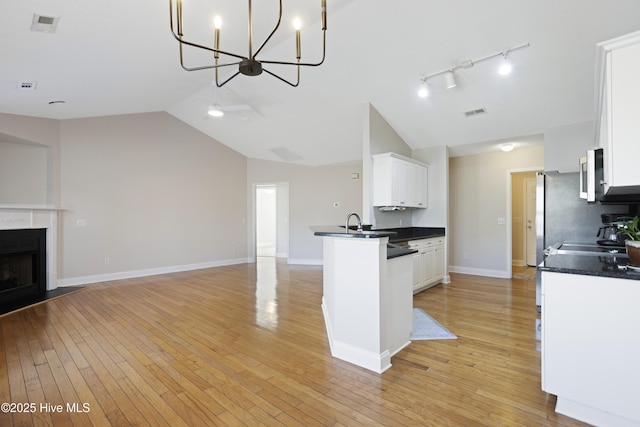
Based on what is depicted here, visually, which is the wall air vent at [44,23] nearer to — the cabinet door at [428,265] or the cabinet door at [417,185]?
the cabinet door at [417,185]

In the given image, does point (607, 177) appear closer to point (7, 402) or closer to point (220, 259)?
point (7, 402)

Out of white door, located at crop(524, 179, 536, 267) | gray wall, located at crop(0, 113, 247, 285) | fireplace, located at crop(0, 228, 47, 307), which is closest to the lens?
fireplace, located at crop(0, 228, 47, 307)

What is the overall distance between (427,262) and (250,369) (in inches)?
136

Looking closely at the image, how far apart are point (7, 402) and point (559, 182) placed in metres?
5.62

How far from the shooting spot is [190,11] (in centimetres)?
291

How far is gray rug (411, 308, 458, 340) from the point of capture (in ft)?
9.77

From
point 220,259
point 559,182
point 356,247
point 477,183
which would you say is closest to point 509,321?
point 559,182

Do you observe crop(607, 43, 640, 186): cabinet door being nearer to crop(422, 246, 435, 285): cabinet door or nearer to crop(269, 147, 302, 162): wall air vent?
crop(422, 246, 435, 285): cabinet door

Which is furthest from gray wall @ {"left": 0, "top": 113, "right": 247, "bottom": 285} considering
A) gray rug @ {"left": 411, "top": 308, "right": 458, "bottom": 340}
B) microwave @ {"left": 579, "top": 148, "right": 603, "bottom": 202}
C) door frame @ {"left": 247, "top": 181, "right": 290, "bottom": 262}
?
microwave @ {"left": 579, "top": 148, "right": 603, "bottom": 202}

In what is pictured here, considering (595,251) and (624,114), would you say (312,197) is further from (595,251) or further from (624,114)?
(624,114)

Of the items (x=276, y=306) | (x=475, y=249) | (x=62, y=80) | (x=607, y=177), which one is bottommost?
(x=276, y=306)

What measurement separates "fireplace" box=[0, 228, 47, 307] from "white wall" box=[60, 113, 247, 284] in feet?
1.33

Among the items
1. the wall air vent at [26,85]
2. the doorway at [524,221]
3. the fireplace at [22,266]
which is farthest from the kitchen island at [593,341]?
the fireplace at [22,266]

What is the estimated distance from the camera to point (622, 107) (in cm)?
155
